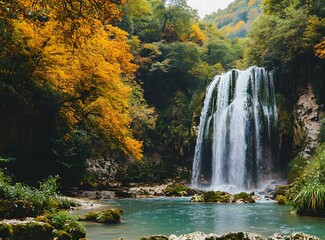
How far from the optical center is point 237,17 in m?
87.9

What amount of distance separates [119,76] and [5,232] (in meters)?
17.8

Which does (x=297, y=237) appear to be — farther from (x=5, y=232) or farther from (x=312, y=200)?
(x=5, y=232)

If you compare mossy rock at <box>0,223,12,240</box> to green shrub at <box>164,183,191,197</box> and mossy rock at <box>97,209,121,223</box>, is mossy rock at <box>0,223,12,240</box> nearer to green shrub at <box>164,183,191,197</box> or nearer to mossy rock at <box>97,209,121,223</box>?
mossy rock at <box>97,209,121,223</box>

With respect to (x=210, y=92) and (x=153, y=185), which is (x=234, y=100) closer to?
(x=210, y=92)

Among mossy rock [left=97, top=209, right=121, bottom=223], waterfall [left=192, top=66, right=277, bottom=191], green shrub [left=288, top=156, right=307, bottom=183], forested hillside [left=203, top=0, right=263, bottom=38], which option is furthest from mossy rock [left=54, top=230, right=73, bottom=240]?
forested hillside [left=203, top=0, right=263, bottom=38]

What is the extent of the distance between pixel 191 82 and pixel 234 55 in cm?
962

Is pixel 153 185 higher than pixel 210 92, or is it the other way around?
pixel 210 92

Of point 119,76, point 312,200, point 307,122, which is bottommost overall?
point 312,200

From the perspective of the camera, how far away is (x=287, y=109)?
23953mm

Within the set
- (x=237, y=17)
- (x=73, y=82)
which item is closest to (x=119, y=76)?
(x=73, y=82)

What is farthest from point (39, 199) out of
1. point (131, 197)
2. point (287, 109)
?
point (287, 109)

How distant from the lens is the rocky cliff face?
21.2 m

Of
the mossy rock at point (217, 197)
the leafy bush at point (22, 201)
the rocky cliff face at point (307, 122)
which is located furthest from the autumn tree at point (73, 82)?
the rocky cliff face at point (307, 122)

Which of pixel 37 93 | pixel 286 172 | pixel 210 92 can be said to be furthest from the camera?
pixel 210 92
